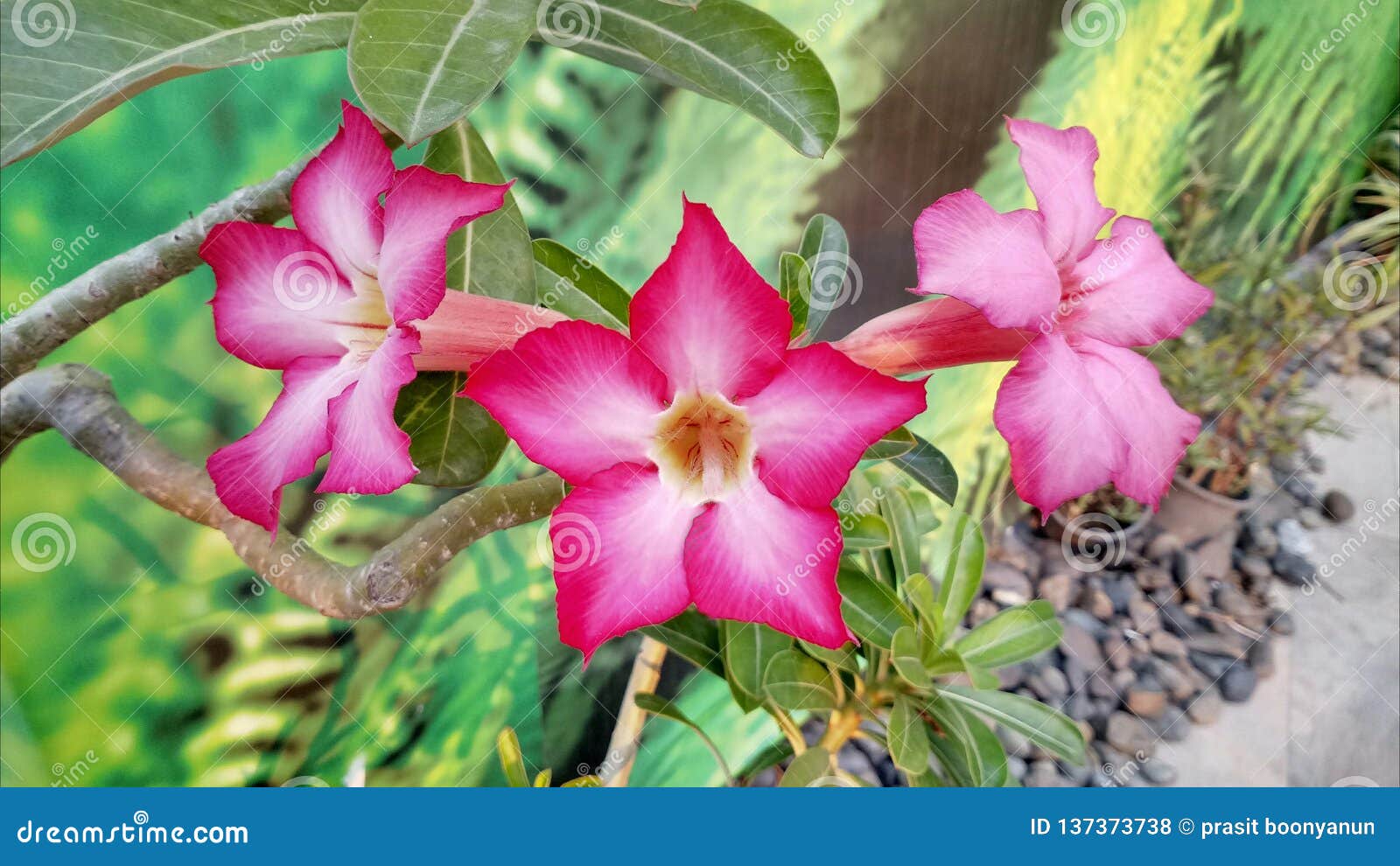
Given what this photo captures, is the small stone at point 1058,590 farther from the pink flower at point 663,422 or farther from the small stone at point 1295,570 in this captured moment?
the pink flower at point 663,422

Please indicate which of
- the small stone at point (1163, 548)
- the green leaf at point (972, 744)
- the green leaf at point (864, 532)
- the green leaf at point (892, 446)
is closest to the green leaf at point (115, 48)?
the green leaf at point (892, 446)

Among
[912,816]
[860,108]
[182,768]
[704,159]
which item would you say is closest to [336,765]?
[182,768]

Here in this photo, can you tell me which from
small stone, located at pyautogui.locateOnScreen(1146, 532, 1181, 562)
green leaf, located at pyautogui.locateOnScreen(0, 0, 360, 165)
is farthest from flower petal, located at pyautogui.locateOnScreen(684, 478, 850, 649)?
small stone, located at pyautogui.locateOnScreen(1146, 532, 1181, 562)

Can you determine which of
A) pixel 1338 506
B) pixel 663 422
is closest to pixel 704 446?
pixel 663 422

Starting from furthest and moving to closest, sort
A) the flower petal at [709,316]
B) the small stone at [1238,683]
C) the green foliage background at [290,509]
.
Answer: the small stone at [1238,683]
the green foliage background at [290,509]
the flower petal at [709,316]

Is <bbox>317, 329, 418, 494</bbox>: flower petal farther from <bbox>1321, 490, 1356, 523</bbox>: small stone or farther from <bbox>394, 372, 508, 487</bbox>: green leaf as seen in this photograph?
<bbox>1321, 490, 1356, 523</bbox>: small stone

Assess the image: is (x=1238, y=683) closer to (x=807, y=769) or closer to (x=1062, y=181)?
(x=807, y=769)
